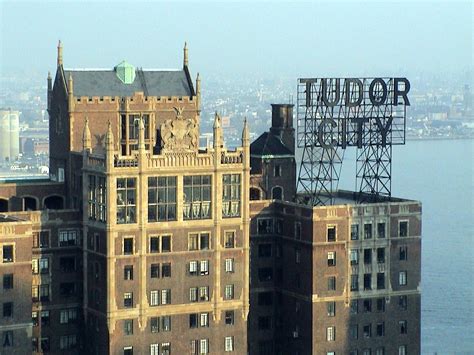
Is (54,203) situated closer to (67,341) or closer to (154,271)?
(67,341)

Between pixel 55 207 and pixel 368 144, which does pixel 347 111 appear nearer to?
pixel 368 144

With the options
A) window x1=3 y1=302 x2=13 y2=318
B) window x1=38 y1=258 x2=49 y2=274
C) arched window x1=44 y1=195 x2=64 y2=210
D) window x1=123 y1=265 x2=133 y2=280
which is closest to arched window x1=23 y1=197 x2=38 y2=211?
arched window x1=44 y1=195 x2=64 y2=210

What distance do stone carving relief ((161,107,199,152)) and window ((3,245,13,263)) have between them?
15547mm

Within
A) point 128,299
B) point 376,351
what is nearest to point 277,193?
point 376,351

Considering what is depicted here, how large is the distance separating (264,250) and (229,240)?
8.46 meters

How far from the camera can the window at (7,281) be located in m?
138

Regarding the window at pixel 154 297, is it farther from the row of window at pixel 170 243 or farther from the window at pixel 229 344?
the window at pixel 229 344

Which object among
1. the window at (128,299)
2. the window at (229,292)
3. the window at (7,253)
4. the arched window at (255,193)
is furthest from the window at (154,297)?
the arched window at (255,193)

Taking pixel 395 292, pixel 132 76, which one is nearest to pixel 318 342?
pixel 395 292

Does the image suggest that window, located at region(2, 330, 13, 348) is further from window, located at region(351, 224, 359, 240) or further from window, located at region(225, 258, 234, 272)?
window, located at region(351, 224, 359, 240)

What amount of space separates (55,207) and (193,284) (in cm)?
1675

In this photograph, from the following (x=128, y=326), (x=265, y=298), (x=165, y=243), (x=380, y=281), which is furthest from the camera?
(x=265, y=298)

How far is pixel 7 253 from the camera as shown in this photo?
138 meters

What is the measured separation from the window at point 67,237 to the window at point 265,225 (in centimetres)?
1753
